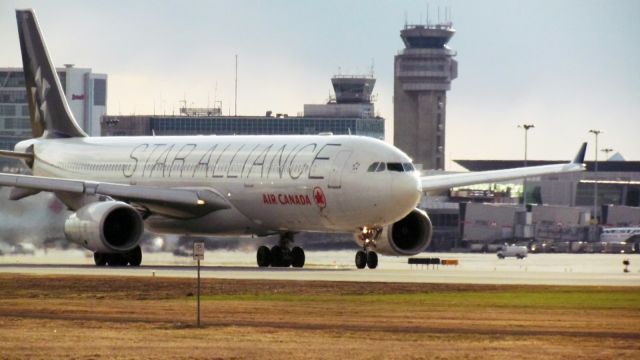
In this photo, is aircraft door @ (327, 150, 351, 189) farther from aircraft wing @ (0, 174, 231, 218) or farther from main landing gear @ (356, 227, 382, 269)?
aircraft wing @ (0, 174, 231, 218)

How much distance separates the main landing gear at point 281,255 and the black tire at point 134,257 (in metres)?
4.90

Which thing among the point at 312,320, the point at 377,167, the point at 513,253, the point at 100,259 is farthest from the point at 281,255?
the point at 513,253

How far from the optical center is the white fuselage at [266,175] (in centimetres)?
6631

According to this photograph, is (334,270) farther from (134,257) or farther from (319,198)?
(134,257)

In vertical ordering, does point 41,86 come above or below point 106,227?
above

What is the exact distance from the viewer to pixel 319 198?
222 feet

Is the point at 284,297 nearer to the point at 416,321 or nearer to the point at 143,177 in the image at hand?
the point at 416,321

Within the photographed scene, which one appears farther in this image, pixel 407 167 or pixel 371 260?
pixel 371 260

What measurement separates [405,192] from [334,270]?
4023 mm

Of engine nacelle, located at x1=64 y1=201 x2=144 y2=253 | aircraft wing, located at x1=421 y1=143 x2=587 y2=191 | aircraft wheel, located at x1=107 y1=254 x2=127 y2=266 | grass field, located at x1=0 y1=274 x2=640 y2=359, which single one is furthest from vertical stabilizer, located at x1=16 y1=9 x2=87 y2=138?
grass field, located at x1=0 y1=274 x2=640 y2=359

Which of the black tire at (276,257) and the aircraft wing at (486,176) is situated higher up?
the aircraft wing at (486,176)

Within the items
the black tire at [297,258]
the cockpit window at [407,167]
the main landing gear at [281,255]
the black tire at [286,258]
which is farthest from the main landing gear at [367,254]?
the black tire at [286,258]

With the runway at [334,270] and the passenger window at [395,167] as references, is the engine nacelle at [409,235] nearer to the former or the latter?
the runway at [334,270]

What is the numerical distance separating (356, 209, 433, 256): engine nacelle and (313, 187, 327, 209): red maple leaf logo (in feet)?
11.3
